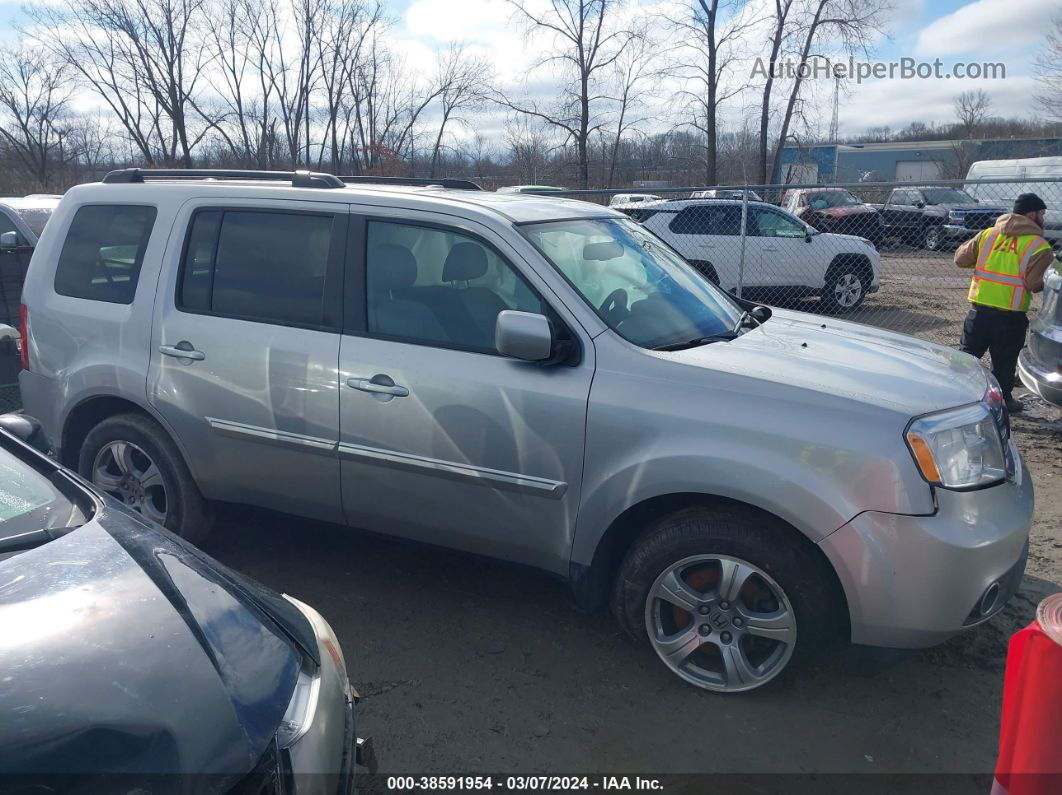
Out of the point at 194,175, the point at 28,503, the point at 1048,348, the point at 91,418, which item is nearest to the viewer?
the point at 28,503

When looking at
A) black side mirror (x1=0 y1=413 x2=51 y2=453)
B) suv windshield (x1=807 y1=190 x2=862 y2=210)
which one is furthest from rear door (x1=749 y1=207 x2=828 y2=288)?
black side mirror (x1=0 y1=413 x2=51 y2=453)

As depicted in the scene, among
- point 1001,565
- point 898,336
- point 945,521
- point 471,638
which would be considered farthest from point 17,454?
point 898,336

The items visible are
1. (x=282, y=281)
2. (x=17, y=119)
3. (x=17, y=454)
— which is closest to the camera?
(x=17, y=454)

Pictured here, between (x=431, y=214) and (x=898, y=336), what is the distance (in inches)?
93.6

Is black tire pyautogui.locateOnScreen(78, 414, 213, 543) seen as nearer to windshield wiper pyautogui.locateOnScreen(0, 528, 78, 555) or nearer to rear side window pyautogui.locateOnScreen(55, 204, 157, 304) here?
rear side window pyautogui.locateOnScreen(55, 204, 157, 304)

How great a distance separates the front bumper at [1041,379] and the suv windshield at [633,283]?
3066 mm

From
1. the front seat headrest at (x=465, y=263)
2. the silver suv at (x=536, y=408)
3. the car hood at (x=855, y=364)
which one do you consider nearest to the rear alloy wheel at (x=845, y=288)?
the silver suv at (x=536, y=408)

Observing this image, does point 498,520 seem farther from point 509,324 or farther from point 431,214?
point 431,214

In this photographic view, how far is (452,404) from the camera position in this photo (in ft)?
11.7

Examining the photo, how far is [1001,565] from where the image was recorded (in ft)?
10.2

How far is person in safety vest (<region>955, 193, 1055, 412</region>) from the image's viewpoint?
6.76 metres

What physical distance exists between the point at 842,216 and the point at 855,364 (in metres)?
17.0

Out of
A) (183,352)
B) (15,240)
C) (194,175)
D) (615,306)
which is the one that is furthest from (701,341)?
(15,240)

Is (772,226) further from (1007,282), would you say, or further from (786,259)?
(1007,282)
